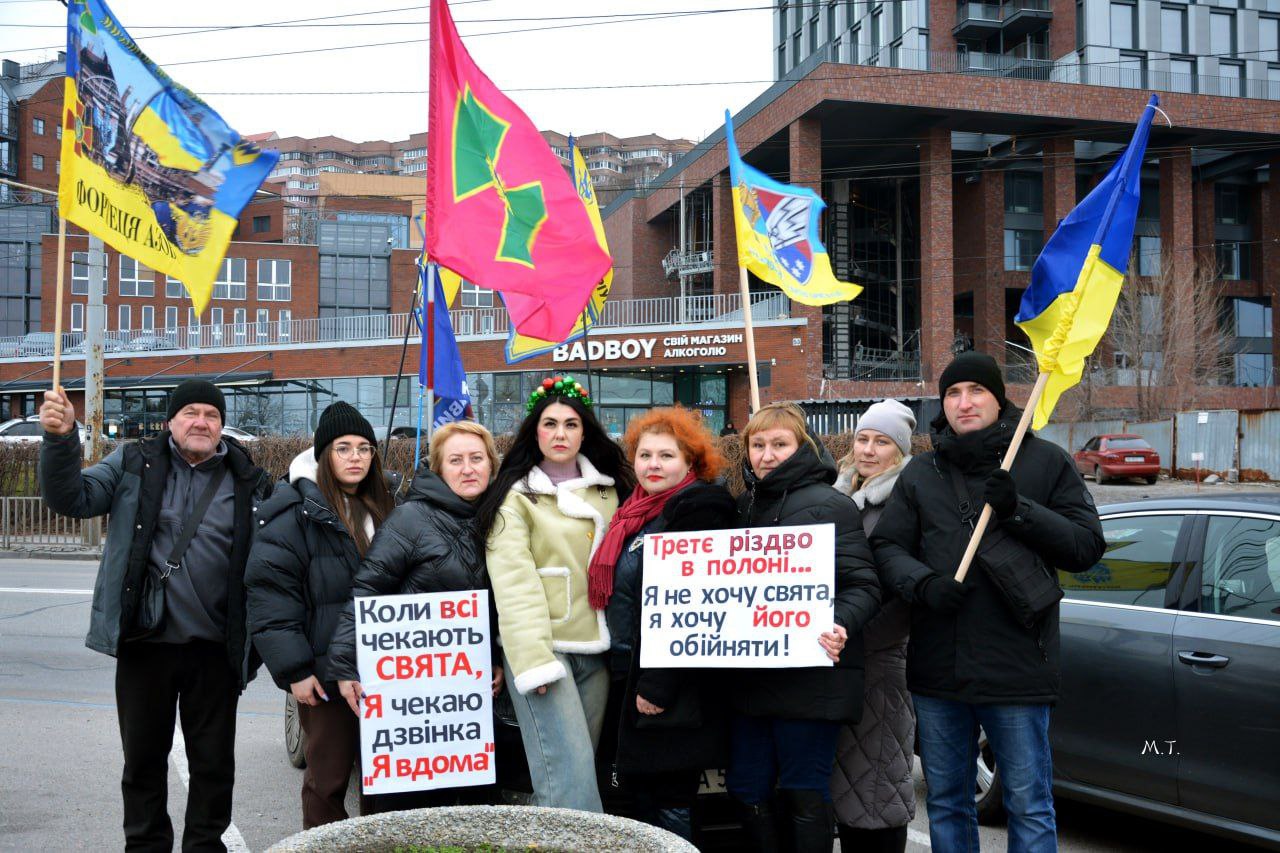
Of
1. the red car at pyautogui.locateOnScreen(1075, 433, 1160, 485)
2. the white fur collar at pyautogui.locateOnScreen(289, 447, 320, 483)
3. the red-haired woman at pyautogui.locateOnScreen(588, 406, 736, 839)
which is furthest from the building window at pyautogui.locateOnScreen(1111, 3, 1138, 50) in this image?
the white fur collar at pyautogui.locateOnScreen(289, 447, 320, 483)

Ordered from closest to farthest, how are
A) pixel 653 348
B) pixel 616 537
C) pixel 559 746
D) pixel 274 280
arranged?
pixel 559 746 < pixel 616 537 < pixel 653 348 < pixel 274 280

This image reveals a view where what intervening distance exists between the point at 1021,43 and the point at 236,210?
54.0 meters

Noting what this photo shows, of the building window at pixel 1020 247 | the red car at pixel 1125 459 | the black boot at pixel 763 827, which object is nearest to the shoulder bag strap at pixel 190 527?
the black boot at pixel 763 827

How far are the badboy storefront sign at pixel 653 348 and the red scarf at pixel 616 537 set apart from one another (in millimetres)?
37169

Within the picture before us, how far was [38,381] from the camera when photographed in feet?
173

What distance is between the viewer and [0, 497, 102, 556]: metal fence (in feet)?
65.1

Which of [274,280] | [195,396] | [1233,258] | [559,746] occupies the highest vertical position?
[274,280]

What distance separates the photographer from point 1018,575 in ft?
12.7

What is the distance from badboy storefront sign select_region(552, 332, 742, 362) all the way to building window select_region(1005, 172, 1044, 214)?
20.0 meters

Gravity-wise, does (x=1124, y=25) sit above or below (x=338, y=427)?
above

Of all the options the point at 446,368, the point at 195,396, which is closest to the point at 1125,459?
the point at 446,368

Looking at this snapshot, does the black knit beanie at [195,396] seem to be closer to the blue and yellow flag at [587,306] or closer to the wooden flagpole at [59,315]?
the wooden flagpole at [59,315]

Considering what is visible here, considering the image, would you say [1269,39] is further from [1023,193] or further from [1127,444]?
[1127,444]

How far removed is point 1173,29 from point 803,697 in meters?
55.7
